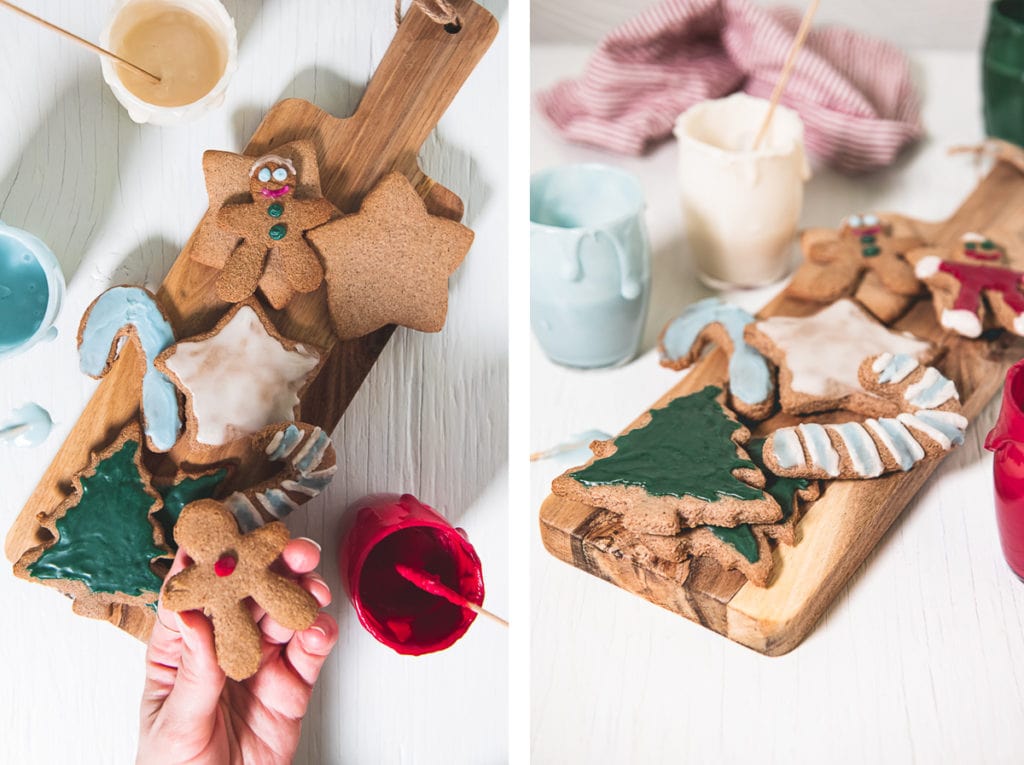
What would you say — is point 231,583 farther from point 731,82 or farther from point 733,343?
point 731,82

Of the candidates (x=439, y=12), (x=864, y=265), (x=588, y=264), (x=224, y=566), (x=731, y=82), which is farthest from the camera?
(x=731, y=82)

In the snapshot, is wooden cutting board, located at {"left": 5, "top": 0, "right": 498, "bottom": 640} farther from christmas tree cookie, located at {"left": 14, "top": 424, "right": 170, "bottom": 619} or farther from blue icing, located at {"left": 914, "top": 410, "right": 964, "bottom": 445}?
blue icing, located at {"left": 914, "top": 410, "right": 964, "bottom": 445}

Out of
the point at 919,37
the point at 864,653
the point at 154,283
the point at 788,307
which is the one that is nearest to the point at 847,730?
the point at 864,653

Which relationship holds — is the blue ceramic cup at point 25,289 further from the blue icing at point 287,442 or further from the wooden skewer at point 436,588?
the wooden skewer at point 436,588

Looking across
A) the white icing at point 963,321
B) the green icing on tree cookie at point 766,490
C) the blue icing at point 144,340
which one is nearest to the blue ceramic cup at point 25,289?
the blue icing at point 144,340

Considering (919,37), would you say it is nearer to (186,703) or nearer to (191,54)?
(191,54)

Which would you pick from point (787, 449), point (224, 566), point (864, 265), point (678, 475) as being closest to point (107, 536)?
point (224, 566)

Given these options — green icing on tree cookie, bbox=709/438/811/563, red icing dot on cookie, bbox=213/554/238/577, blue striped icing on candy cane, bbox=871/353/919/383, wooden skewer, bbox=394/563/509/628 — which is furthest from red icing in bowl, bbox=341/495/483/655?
blue striped icing on candy cane, bbox=871/353/919/383
